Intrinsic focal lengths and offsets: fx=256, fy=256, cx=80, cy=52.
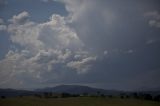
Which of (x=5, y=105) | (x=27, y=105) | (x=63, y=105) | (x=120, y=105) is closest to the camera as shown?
(x=5, y=105)

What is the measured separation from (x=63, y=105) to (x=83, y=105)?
36.1ft

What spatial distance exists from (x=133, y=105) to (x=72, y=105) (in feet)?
113

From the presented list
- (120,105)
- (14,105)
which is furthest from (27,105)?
(120,105)

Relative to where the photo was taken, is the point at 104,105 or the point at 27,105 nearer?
the point at 27,105

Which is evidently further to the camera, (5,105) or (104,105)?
(104,105)

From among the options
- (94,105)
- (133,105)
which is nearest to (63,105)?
(94,105)

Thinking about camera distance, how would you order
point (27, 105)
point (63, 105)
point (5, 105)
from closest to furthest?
point (5, 105)
point (27, 105)
point (63, 105)

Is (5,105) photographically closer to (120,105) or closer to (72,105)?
(72,105)

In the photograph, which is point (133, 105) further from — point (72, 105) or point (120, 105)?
point (72, 105)

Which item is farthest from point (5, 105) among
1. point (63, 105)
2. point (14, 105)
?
point (63, 105)

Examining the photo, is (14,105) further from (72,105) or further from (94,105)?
(94,105)

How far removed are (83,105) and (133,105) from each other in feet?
93.9

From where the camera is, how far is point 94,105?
13362 cm

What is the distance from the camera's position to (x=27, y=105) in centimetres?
11544
